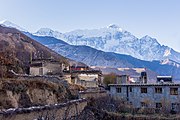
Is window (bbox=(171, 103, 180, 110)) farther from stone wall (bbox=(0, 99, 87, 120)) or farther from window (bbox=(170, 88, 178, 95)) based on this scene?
stone wall (bbox=(0, 99, 87, 120))

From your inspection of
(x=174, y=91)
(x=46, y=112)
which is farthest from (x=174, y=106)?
(x=46, y=112)

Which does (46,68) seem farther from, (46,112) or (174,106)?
(46,112)

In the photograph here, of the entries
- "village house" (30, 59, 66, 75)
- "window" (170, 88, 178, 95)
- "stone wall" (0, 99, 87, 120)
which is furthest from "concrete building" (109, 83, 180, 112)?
"stone wall" (0, 99, 87, 120)

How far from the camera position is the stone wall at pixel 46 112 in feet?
51.8

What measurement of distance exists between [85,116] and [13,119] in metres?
10.0

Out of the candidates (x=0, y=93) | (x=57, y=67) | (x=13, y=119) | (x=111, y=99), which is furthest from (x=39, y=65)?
(x=13, y=119)

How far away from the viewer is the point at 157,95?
109ft

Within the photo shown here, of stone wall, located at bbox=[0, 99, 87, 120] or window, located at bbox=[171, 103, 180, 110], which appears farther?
window, located at bbox=[171, 103, 180, 110]

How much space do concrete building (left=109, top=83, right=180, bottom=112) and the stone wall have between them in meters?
10.2

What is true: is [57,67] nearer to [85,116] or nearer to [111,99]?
[111,99]

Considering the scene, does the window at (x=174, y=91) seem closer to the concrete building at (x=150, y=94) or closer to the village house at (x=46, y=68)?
the concrete building at (x=150, y=94)

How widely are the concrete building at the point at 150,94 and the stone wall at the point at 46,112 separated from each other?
10162 millimetres

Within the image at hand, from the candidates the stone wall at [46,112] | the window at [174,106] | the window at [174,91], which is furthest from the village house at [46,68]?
the stone wall at [46,112]

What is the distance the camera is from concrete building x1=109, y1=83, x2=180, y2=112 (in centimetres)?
3238
